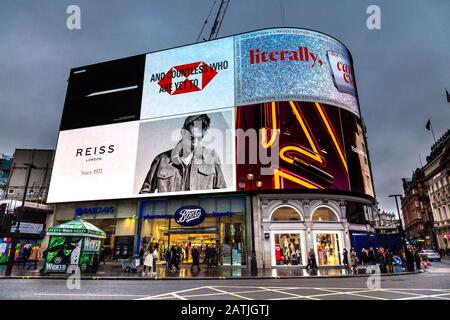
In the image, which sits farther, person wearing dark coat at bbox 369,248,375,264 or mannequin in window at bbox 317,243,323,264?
mannequin in window at bbox 317,243,323,264

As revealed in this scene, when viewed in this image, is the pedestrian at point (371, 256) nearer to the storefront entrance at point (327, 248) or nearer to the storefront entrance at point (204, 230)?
the storefront entrance at point (327, 248)

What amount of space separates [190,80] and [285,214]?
18664 mm

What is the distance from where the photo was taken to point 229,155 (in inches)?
1174

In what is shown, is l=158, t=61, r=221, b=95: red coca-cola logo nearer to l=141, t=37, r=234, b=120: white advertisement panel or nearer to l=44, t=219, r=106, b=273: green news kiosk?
l=141, t=37, r=234, b=120: white advertisement panel

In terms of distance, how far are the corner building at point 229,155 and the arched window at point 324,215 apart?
13cm

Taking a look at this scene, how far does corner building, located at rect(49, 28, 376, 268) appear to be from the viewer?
28.3 metres

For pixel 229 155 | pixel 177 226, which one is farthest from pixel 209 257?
pixel 229 155

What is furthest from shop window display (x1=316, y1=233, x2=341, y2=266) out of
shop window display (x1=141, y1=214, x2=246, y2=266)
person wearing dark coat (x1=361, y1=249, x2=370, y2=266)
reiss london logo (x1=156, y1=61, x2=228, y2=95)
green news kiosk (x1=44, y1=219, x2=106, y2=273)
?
reiss london logo (x1=156, y1=61, x2=228, y2=95)

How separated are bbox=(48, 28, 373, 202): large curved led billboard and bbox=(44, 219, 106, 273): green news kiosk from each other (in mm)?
11335

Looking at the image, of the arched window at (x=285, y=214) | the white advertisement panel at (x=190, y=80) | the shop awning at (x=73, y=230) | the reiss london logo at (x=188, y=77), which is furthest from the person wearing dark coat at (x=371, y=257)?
the reiss london logo at (x=188, y=77)

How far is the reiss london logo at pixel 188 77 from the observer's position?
33.9 meters

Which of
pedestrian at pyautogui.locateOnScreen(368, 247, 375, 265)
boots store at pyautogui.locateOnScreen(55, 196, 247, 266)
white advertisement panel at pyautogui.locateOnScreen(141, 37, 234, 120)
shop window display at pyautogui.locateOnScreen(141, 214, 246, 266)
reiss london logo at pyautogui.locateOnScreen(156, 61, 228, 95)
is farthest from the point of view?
reiss london logo at pyautogui.locateOnScreen(156, 61, 228, 95)

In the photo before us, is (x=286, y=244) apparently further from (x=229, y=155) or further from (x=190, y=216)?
(x=229, y=155)

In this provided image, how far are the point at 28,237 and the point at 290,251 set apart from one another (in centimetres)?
2923
